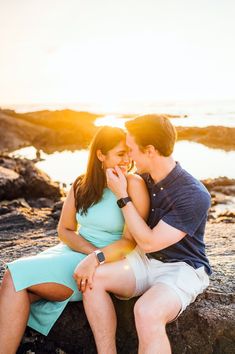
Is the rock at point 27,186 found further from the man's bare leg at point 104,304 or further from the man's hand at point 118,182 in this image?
the man's bare leg at point 104,304

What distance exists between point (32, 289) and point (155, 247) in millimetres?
948

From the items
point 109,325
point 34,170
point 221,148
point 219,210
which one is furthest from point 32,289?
point 221,148

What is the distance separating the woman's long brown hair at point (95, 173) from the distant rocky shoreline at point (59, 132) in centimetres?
2066

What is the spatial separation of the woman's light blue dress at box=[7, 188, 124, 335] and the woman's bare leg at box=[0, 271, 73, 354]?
51 millimetres

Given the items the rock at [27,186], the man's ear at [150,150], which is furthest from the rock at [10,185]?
the man's ear at [150,150]

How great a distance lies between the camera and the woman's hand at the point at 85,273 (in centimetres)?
312

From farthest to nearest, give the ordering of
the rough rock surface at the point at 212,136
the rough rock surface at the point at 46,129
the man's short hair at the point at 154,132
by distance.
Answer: the rough rock surface at the point at 46,129
the rough rock surface at the point at 212,136
the man's short hair at the point at 154,132

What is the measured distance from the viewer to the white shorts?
124 inches

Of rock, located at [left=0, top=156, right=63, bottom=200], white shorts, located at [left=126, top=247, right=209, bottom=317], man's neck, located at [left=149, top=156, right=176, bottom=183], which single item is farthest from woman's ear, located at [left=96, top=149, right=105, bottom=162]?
rock, located at [left=0, top=156, right=63, bottom=200]

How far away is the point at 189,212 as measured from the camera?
320 cm

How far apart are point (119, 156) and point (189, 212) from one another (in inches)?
36.0

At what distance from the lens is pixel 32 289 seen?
129 inches

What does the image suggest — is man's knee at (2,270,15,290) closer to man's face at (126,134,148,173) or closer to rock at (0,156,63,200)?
man's face at (126,134,148,173)

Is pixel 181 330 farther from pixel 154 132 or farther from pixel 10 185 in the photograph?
pixel 10 185
